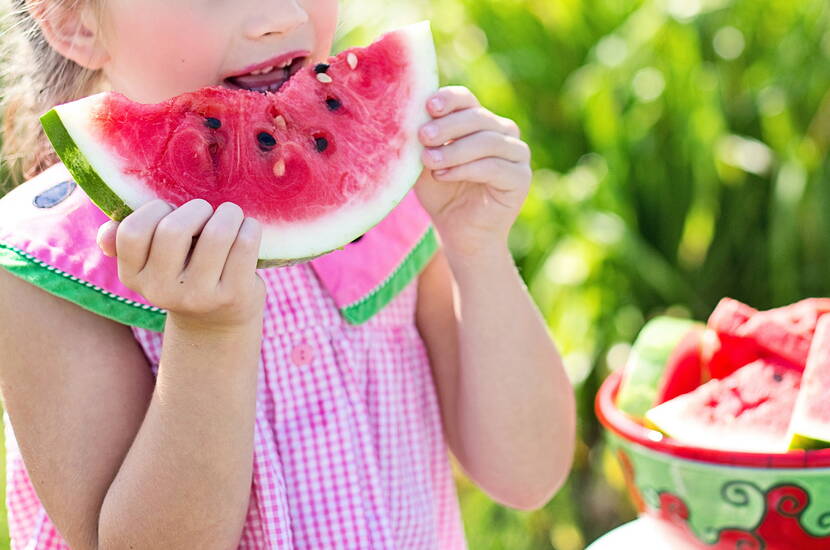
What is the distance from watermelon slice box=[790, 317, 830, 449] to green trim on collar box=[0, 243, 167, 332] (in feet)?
3.12

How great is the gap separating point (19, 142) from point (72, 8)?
1.50 feet

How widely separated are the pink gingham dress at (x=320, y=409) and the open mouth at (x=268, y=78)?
307 millimetres

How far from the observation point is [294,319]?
5.63ft

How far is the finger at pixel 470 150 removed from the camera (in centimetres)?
153

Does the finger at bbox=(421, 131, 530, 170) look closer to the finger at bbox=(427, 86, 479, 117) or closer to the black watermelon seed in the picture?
the finger at bbox=(427, 86, 479, 117)

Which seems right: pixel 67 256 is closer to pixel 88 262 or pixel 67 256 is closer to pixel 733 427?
pixel 88 262

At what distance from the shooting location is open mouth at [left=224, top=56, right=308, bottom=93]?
1578 mm

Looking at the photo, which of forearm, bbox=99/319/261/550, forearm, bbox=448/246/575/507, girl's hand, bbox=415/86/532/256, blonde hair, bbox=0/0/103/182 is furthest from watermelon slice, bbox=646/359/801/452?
blonde hair, bbox=0/0/103/182

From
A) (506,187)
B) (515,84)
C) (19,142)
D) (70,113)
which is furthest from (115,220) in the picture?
(515,84)

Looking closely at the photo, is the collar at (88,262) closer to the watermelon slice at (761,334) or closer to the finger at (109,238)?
the finger at (109,238)

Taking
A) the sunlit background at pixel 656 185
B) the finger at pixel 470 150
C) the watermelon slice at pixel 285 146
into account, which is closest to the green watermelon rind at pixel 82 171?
the watermelon slice at pixel 285 146

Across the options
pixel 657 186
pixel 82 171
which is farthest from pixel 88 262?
pixel 657 186

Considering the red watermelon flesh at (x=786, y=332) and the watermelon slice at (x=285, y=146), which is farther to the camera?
the red watermelon flesh at (x=786, y=332)

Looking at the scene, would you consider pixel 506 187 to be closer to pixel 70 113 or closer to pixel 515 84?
pixel 70 113
